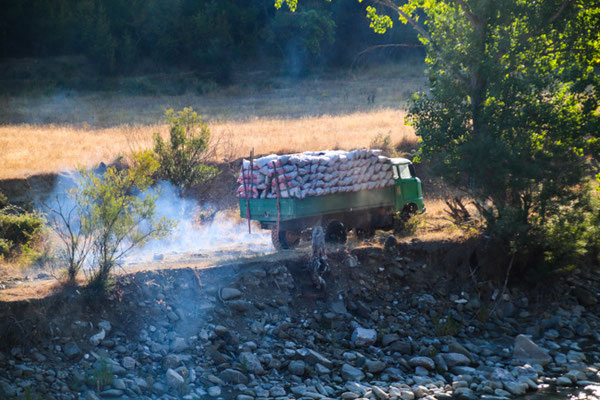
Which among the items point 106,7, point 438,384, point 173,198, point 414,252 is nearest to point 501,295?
point 414,252

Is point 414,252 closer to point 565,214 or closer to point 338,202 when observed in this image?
point 338,202

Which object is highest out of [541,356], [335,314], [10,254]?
[10,254]

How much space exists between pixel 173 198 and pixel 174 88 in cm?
3410

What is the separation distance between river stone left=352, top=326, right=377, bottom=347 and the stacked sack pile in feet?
10.9

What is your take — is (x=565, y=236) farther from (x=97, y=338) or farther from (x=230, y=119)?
(x=230, y=119)

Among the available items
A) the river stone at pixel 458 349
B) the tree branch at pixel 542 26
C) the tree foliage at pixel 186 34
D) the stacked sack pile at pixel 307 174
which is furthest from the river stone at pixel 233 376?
the tree foliage at pixel 186 34

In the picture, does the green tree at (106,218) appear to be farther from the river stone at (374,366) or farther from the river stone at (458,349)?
the river stone at (458,349)

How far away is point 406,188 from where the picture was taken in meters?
17.2

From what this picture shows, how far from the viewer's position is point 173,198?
70.7 ft

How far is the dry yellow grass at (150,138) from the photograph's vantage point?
23906 millimetres

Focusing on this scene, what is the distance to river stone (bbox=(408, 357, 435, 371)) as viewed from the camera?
41.0 ft

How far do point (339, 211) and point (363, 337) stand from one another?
3523 mm

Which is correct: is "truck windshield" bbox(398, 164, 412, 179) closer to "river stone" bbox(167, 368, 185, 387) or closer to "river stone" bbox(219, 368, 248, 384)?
"river stone" bbox(219, 368, 248, 384)

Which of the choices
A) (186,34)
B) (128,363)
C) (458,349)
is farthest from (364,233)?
(186,34)
